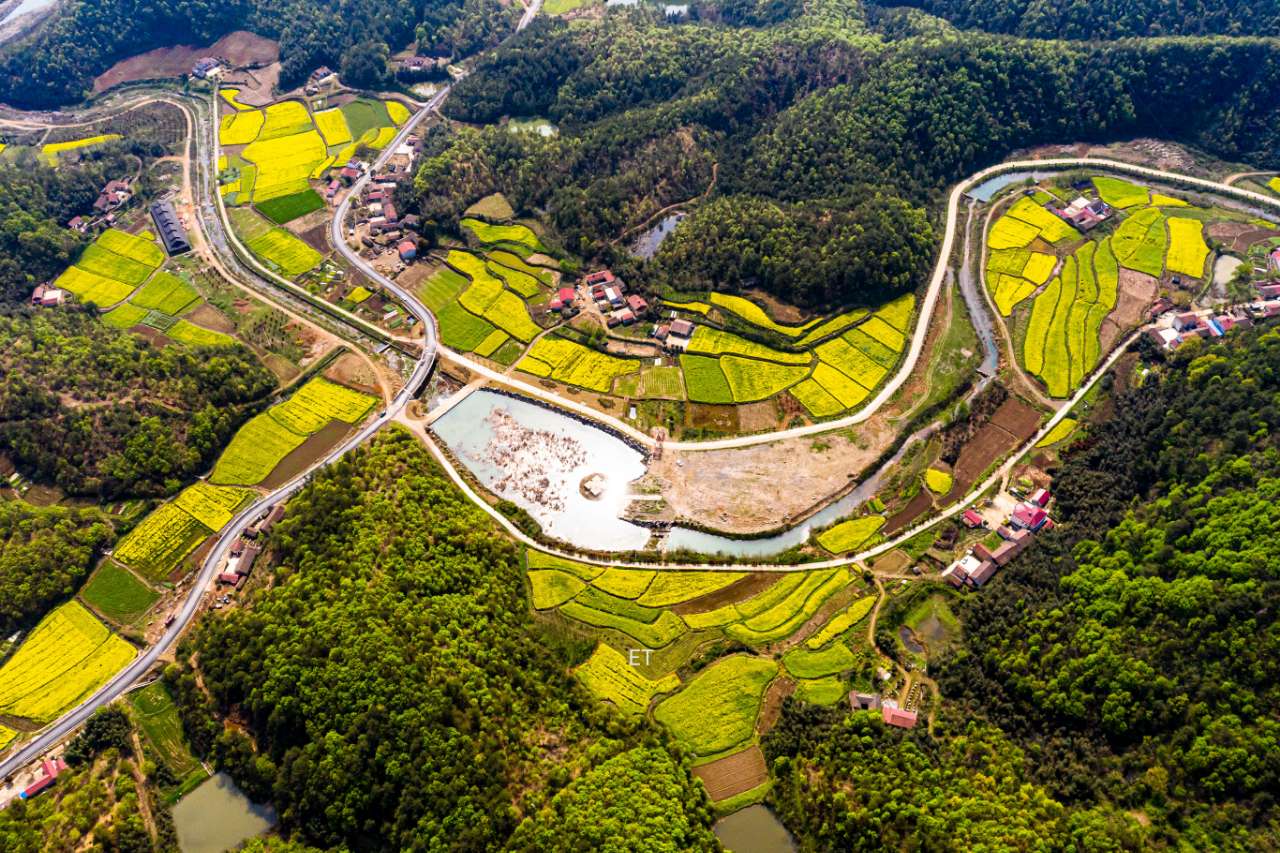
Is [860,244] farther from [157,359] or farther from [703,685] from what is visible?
[157,359]

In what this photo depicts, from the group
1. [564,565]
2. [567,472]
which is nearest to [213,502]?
[567,472]

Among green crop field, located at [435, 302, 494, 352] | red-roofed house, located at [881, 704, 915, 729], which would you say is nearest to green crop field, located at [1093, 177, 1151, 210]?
red-roofed house, located at [881, 704, 915, 729]

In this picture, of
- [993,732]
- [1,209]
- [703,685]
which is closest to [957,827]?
[993,732]

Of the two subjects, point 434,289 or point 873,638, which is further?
point 434,289

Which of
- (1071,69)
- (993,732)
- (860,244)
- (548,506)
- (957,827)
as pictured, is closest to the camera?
(957,827)

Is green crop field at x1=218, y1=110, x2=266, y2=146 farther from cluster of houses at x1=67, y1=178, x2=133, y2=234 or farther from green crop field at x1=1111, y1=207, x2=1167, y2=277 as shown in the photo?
green crop field at x1=1111, y1=207, x2=1167, y2=277

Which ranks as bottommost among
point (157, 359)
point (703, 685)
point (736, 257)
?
point (703, 685)
